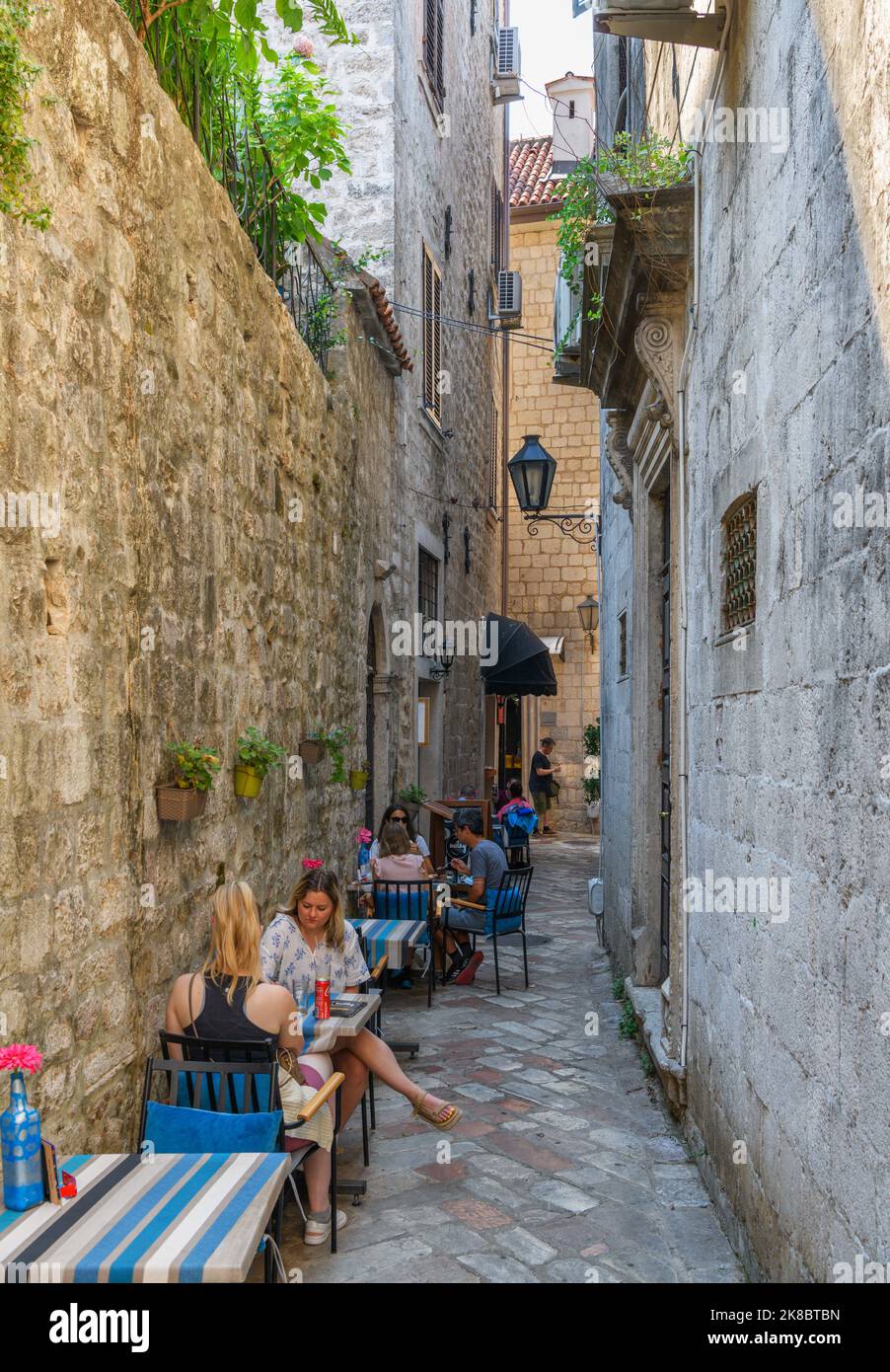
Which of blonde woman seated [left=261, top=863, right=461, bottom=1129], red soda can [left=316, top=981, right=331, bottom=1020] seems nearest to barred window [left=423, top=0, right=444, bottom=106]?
blonde woman seated [left=261, top=863, right=461, bottom=1129]

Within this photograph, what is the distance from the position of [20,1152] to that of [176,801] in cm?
156

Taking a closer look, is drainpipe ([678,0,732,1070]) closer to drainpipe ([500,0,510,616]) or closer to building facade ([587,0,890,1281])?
building facade ([587,0,890,1281])

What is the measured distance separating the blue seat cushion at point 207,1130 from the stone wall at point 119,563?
25 cm

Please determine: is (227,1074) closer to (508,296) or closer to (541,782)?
(541,782)

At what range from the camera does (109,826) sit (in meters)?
3.45

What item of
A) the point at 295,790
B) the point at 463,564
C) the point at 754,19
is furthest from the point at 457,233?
the point at 754,19

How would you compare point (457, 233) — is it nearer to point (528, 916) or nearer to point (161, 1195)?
point (528, 916)

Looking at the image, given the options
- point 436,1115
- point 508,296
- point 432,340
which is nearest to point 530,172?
point 508,296

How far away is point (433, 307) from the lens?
1248 centimetres

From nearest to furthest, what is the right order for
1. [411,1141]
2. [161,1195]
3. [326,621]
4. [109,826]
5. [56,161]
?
[161,1195] < [56,161] < [109,826] < [411,1141] < [326,621]

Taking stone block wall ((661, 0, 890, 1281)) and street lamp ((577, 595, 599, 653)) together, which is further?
street lamp ((577, 595, 599, 653))

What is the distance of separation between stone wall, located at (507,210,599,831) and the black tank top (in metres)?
15.8

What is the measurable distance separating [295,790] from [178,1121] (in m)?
3.33

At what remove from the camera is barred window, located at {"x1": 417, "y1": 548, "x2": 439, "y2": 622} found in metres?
12.3
